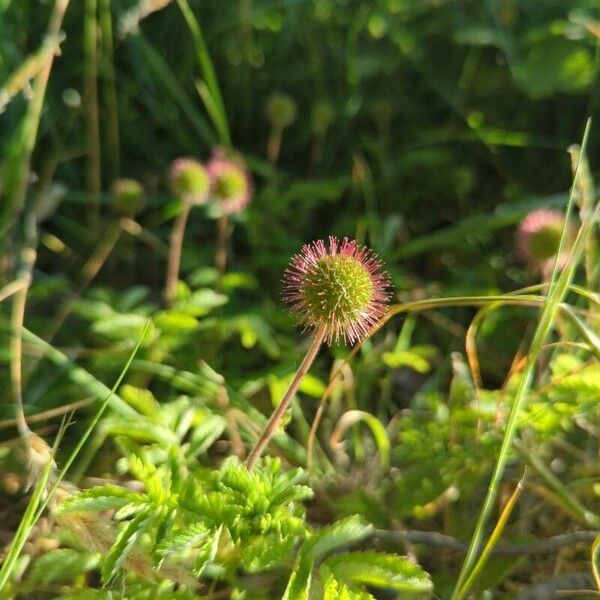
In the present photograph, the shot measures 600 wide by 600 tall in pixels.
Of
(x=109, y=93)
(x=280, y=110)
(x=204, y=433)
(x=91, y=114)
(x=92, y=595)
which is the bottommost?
(x=92, y=595)

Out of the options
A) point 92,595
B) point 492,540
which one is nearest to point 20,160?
point 92,595

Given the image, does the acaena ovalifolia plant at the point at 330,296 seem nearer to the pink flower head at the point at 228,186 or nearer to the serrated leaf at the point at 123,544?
the serrated leaf at the point at 123,544

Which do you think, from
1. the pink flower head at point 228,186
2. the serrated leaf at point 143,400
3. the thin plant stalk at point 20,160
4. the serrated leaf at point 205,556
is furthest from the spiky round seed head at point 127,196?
the serrated leaf at point 205,556

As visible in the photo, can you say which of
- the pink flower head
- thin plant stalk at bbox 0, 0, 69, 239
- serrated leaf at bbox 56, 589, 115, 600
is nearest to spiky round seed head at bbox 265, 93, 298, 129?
the pink flower head

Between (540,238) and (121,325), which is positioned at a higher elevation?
(540,238)

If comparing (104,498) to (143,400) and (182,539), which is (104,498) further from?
(143,400)

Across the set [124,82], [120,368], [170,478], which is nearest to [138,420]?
[170,478]
